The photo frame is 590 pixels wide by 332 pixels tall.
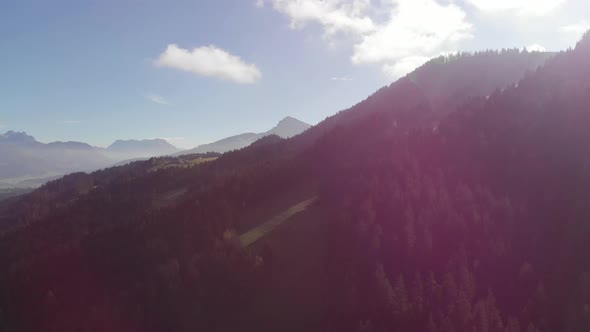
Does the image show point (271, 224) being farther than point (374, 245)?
Yes

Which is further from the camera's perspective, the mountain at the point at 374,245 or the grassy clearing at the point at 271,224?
the grassy clearing at the point at 271,224

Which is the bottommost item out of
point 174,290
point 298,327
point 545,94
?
point 298,327

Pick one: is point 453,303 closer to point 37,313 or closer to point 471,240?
point 471,240

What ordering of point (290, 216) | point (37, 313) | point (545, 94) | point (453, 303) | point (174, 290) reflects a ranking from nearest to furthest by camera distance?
point (453, 303), point (174, 290), point (37, 313), point (290, 216), point (545, 94)

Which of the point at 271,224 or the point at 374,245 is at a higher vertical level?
the point at 271,224

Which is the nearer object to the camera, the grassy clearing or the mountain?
the mountain

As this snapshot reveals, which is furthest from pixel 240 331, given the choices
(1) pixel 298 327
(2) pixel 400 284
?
(2) pixel 400 284

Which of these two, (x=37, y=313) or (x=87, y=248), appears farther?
(x=87, y=248)

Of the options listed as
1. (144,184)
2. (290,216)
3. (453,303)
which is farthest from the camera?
(144,184)
